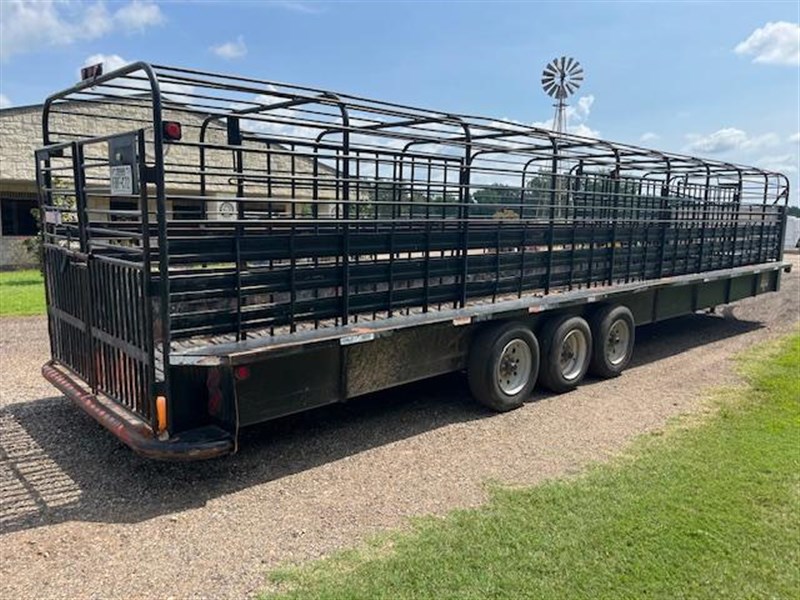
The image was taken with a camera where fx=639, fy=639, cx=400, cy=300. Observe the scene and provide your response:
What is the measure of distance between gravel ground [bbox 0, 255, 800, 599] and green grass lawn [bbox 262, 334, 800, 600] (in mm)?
294

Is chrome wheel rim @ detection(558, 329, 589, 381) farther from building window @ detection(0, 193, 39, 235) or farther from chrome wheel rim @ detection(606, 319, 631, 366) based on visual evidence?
building window @ detection(0, 193, 39, 235)

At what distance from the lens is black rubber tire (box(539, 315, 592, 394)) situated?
6680 millimetres

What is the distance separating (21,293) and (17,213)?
6670 millimetres

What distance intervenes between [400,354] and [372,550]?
6.67ft

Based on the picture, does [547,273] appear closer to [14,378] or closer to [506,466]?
[506,466]

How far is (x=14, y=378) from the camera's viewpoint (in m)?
6.76

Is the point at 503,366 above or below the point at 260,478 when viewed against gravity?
above

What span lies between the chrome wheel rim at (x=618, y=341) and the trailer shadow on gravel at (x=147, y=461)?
2035 mm

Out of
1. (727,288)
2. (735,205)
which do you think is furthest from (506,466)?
(735,205)

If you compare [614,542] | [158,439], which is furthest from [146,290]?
[614,542]

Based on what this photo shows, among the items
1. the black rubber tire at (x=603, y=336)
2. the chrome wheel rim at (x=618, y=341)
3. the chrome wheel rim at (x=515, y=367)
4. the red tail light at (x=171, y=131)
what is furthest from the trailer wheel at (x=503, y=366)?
the red tail light at (x=171, y=131)

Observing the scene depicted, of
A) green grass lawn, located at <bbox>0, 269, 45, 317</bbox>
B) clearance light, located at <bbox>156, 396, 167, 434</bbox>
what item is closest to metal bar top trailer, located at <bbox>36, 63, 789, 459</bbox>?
clearance light, located at <bbox>156, 396, 167, 434</bbox>

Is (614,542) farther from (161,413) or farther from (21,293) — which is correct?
(21,293)

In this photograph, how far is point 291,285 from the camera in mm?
4609
